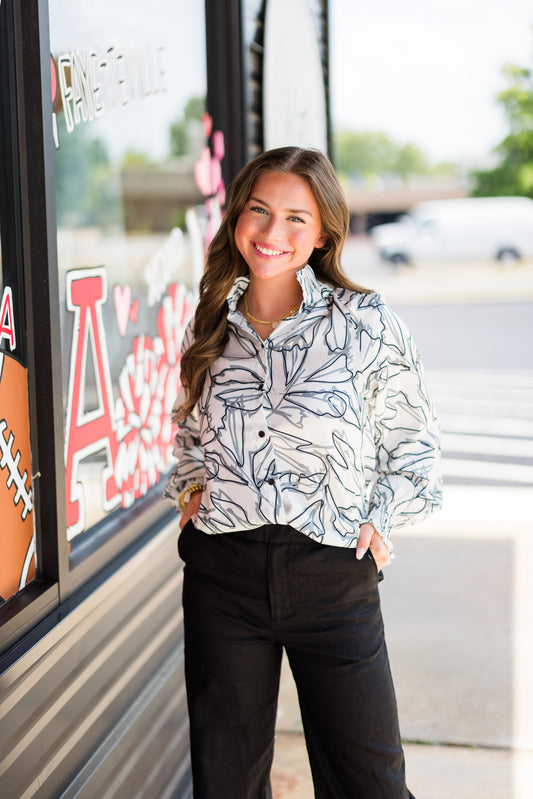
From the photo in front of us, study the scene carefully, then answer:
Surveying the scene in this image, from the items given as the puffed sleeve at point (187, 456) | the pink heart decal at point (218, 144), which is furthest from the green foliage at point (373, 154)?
the puffed sleeve at point (187, 456)

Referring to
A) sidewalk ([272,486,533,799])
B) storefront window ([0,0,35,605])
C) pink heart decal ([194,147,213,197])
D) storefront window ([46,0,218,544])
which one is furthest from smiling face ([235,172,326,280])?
pink heart decal ([194,147,213,197])

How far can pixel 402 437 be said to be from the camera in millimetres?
1943

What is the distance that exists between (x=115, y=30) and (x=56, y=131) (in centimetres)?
71

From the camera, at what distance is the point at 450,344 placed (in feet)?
44.9

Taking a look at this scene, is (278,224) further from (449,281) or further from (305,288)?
(449,281)

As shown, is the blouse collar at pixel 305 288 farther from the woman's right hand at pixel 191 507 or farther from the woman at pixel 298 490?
the woman's right hand at pixel 191 507

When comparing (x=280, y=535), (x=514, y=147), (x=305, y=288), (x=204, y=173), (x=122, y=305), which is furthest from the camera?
(x=514, y=147)

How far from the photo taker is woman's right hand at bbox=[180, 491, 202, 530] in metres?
2.05

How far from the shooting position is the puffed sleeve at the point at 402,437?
188cm

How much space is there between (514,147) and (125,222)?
101 feet

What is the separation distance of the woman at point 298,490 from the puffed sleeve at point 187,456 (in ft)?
0.45

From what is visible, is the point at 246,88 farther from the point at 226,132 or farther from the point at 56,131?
the point at 56,131

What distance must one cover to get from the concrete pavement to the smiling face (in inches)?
67.9

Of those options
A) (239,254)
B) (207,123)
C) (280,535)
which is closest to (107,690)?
(280,535)
